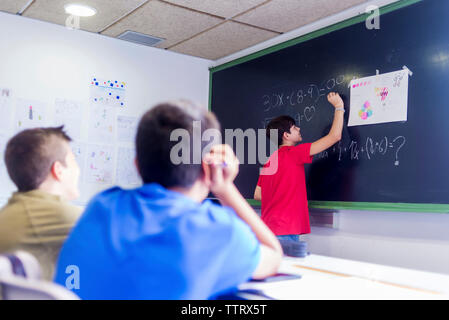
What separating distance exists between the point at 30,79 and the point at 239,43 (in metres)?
1.82

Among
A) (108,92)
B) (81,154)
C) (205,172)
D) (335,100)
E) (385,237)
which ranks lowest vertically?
(385,237)

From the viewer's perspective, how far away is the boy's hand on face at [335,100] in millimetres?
3320

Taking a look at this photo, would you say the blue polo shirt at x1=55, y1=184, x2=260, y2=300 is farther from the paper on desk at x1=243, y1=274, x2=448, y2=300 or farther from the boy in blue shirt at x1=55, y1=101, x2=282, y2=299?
the paper on desk at x1=243, y1=274, x2=448, y2=300

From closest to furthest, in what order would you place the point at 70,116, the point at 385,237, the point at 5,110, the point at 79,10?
the point at 385,237
the point at 79,10
the point at 5,110
the point at 70,116

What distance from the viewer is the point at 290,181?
3293 millimetres

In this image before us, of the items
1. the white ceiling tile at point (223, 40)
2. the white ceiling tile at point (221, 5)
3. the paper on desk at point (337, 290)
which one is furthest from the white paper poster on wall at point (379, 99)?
the paper on desk at point (337, 290)

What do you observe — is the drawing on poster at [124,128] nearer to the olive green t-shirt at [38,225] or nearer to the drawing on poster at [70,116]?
the drawing on poster at [70,116]

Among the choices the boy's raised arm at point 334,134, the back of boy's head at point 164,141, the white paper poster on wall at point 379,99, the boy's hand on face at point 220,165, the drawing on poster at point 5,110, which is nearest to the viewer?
the back of boy's head at point 164,141

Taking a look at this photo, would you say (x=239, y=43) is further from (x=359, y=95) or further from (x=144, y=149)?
(x=144, y=149)

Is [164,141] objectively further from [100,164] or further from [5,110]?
[100,164]

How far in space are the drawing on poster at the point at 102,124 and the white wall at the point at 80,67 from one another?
0.06 metres

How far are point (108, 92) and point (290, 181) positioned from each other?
1949mm

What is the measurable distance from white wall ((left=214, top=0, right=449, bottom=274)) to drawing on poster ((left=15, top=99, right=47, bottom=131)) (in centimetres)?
230

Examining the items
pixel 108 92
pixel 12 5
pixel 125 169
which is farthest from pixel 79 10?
pixel 125 169
